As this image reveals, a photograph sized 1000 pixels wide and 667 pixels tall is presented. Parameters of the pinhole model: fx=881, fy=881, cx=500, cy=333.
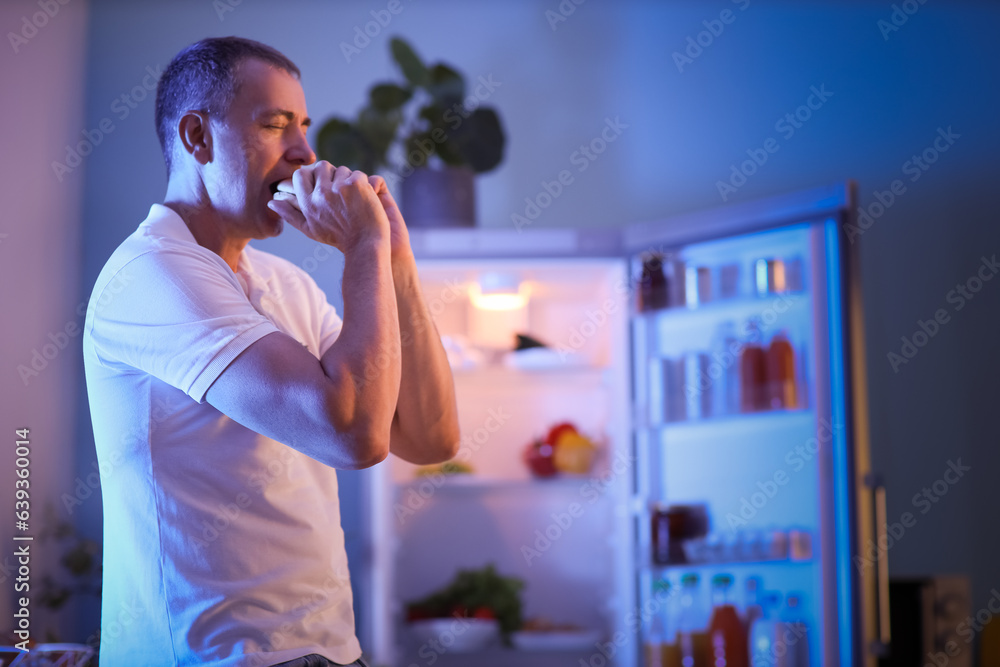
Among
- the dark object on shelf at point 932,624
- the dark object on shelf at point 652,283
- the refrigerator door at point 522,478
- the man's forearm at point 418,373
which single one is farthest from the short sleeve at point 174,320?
the dark object on shelf at point 932,624

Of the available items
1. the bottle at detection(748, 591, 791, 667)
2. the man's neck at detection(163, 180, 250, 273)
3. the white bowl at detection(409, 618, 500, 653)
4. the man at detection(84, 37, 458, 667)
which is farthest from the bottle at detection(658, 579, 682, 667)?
the man's neck at detection(163, 180, 250, 273)

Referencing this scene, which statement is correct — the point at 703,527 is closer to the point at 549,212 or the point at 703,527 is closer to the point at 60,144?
the point at 549,212

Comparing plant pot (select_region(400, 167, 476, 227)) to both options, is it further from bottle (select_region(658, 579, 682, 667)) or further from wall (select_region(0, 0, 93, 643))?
bottle (select_region(658, 579, 682, 667))

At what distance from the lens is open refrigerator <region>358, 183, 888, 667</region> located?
7.27 ft

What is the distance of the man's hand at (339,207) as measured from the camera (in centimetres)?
95

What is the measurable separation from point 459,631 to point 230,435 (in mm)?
1787

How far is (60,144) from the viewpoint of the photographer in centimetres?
279

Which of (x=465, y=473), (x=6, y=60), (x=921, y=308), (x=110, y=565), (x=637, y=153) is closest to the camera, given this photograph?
(x=110, y=565)

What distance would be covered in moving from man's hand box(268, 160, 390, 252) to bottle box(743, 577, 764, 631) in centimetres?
175

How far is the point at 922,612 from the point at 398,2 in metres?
2.62

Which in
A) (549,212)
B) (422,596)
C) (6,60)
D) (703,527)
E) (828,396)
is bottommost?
(422,596)

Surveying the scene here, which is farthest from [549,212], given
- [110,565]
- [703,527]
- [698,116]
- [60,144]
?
[110,565]

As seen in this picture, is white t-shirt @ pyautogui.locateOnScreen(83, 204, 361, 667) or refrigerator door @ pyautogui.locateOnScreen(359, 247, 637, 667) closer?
white t-shirt @ pyautogui.locateOnScreen(83, 204, 361, 667)

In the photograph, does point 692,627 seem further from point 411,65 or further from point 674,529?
point 411,65
